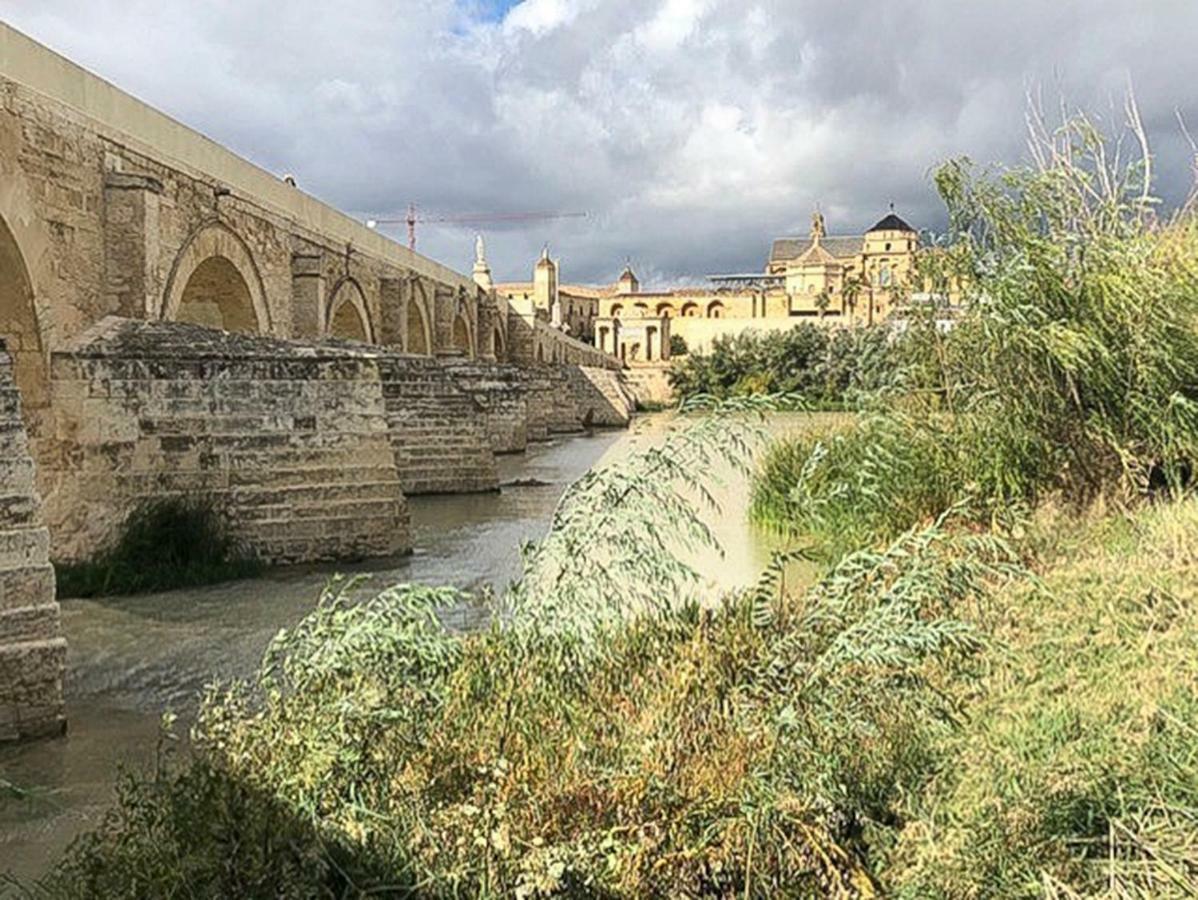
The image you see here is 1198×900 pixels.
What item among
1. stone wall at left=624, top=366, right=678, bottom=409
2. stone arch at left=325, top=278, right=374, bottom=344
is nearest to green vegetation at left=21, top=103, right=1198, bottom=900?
stone arch at left=325, top=278, right=374, bottom=344

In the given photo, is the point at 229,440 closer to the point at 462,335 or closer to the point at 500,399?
the point at 500,399

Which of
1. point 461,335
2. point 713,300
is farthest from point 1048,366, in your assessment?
point 713,300

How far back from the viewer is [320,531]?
7883 millimetres

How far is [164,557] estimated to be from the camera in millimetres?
7184

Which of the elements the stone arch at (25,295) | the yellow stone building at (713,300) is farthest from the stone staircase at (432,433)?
the yellow stone building at (713,300)

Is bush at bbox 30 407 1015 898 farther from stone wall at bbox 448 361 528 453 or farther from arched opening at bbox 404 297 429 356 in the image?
arched opening at bbox 404 297 429 356

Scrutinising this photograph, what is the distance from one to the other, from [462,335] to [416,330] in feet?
16.9

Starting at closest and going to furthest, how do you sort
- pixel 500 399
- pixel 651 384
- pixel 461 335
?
pixel 500 399 → pixel 461 335 → pixel 651 384

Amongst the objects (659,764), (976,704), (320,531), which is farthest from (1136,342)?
(320,531)

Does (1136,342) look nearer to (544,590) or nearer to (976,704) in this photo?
(976,704)

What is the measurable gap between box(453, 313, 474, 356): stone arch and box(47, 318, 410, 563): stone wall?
63.6 ft

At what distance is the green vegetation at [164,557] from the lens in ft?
22.4

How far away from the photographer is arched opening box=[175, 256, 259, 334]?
1301 cm

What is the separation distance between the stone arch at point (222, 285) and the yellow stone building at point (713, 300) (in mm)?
48092
